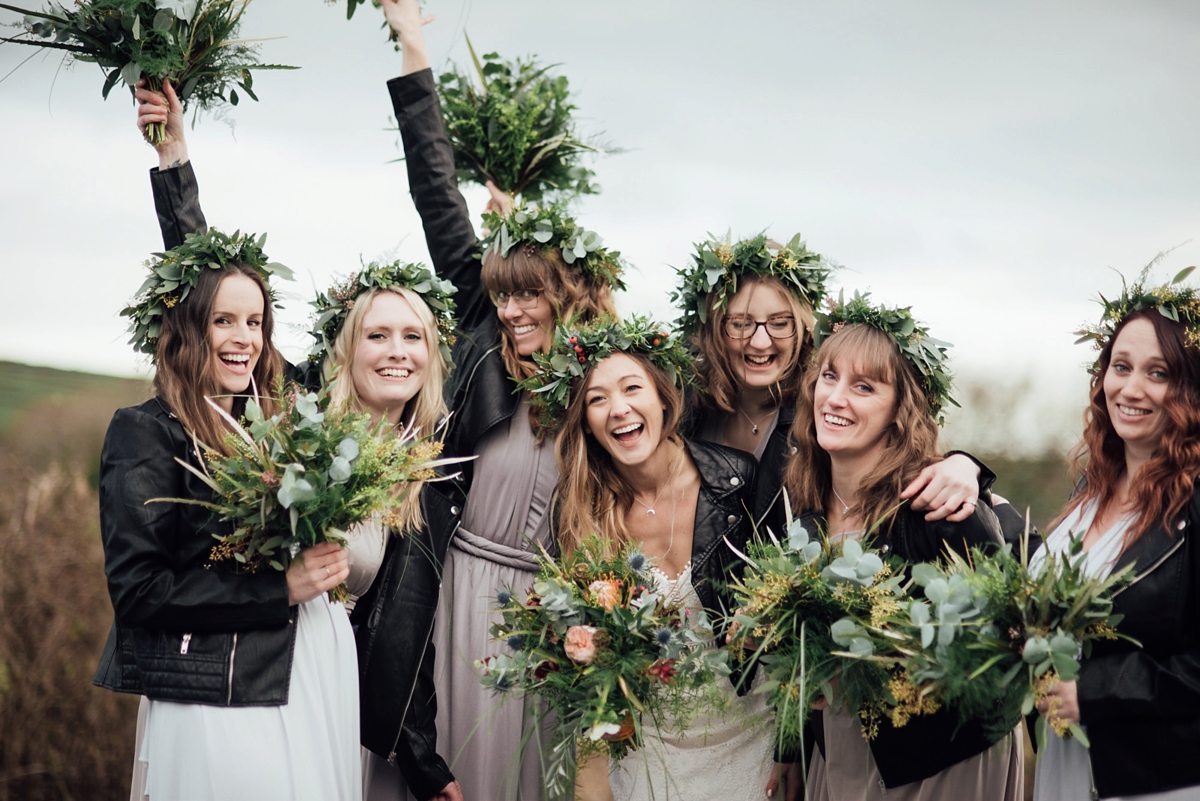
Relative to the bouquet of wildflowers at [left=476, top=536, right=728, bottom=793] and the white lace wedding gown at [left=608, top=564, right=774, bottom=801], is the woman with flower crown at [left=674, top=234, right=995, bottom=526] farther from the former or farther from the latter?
the bouquet of wildflowers at [left=476, top=536, right=728, bottom=793]

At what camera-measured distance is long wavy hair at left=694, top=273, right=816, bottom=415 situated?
4.94 meters

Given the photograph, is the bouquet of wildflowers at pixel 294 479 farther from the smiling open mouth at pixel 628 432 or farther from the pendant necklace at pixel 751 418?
the pendant necklace at pixel 751 418

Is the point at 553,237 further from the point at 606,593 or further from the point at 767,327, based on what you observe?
the point at 606,593

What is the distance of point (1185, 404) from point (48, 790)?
6.86 metres

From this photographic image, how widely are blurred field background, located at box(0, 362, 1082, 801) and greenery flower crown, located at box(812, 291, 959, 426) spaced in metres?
2.95

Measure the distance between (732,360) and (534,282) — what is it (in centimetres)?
108

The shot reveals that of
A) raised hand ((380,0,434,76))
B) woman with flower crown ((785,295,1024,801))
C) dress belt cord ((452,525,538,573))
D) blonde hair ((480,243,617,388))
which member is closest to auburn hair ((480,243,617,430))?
blonde hair ((480,243,617,388))

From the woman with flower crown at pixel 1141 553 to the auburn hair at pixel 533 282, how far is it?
229 centimetres

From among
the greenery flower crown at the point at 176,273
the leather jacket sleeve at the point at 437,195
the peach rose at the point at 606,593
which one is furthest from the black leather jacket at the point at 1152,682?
the greenery flower crown at the point at 176,273

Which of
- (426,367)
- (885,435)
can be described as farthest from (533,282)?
(885,435)

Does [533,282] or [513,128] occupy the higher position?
[513,128]

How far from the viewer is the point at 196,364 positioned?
369cm

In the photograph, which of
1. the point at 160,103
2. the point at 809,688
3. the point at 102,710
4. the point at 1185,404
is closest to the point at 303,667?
the point at 809,688

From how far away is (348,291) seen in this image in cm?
464
